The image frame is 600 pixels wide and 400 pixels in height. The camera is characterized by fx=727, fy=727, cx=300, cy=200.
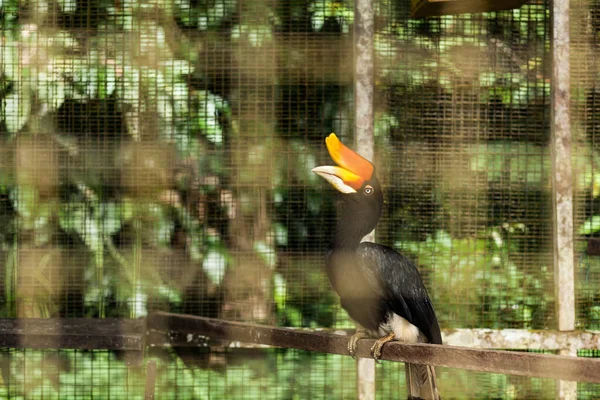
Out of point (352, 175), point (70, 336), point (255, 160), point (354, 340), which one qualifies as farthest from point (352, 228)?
point (70, 336)

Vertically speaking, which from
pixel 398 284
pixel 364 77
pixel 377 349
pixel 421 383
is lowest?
pixel 421 383

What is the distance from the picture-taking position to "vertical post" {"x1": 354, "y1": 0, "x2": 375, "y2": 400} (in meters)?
1.74

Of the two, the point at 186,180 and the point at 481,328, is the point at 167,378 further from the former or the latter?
the point at 481,328

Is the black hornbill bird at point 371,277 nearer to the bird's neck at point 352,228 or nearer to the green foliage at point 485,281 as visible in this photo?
the bird's neck at point 352,228

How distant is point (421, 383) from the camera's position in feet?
5.38

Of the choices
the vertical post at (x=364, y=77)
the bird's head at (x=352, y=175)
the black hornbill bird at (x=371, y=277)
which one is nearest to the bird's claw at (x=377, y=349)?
the black hornbill bird at (x=371, y=277)

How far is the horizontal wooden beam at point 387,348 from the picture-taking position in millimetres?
1123

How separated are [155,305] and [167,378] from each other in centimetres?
19

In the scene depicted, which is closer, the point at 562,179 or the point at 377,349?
the point at 377,349

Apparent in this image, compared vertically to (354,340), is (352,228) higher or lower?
higher

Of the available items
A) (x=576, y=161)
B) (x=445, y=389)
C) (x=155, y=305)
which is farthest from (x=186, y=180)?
(x=576, y=161)

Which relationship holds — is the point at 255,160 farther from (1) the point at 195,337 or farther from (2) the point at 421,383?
(2) the point at 421,383

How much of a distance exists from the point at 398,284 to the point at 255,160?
52 centimetres

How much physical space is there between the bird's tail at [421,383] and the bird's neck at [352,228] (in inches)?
12.5
